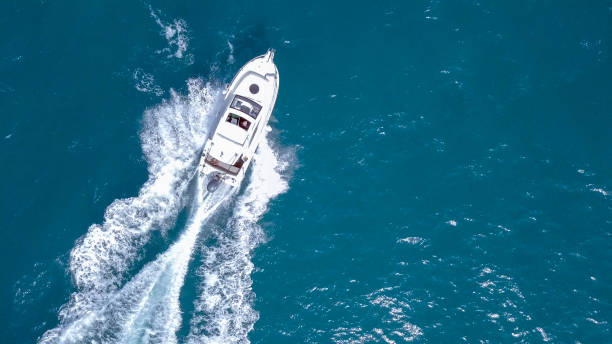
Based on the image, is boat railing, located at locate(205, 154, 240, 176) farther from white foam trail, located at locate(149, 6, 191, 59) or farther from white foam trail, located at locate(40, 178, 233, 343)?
white foam trail, located at locate(149, 6, 191, 59)

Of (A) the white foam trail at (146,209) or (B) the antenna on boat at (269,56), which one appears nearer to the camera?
(A) the white foam trail at (146,209)

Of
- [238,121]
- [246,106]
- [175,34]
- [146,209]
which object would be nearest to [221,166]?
[238,121]

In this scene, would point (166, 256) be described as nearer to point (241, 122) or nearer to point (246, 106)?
point (241, 122)

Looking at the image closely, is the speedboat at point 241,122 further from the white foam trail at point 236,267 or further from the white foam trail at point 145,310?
the white foam trail at point 145,310

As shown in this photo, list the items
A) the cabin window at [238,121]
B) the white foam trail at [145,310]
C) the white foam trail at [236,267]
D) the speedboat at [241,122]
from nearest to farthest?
the white foam trail at [145,310], the white foam trail at [236,267], the speedboat at [241,122], the cabin window at [238,121]

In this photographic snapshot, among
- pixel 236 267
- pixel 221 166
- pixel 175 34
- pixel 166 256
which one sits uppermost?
pixel 175 34

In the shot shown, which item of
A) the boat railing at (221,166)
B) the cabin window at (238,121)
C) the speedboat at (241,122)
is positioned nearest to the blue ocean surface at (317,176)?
the speedboat at (241,122)
